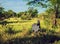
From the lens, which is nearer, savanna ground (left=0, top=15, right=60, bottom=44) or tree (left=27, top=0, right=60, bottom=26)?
savanna ground (left=0, top=15, right=60, bottom=44)

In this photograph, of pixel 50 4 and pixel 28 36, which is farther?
pixel 50 4

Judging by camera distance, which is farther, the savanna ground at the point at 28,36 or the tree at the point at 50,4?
the tree at the point at 50,4

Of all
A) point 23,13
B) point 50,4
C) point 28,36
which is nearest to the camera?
point 28,36

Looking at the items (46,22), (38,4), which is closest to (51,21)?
(46,22)

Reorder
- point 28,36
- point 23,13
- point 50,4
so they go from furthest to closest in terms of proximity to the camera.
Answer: point 23,13, point 50,4, point 28,36

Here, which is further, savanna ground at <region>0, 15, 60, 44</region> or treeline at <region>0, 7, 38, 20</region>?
treeline at <region>0, 7, 38, 20</region>

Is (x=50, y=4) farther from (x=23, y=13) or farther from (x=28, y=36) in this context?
(x=23, y=13)

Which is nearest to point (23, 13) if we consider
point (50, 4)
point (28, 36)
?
point (50, 4)

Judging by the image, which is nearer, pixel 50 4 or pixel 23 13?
pixel 50 4

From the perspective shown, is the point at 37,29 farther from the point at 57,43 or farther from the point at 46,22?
the point at 46,22

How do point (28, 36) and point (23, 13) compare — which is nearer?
point (28, 36)

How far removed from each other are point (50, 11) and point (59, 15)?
6.05 feet

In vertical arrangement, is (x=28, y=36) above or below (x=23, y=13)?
above

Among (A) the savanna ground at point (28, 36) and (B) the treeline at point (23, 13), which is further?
(B) the treeline at point (23, 13)
